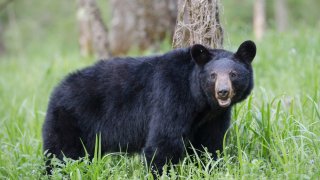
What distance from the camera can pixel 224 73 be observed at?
15.0ft

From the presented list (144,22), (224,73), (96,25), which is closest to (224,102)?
(224,73)

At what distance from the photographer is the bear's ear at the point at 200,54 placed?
4.65m

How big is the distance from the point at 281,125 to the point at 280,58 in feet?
12.7

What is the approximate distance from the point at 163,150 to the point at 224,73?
2.75ft

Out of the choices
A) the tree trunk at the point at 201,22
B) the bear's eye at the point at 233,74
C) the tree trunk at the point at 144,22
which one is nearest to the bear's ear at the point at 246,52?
the bear's eye at the point at 233,74

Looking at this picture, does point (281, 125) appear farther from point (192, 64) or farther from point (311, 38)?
point (311, 38)

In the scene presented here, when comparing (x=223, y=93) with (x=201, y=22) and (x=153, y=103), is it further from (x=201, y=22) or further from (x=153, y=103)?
(x=201, y=22)

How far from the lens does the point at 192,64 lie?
4941 millimetres

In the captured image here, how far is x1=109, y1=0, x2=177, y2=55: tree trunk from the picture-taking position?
1068cm

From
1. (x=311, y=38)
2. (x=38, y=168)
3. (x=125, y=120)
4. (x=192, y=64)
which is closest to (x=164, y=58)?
(x=192, y=64)

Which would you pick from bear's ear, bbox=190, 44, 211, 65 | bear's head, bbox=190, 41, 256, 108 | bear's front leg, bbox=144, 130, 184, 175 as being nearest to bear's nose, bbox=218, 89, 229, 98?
bear's head, bbox=190, 41, 256, 108

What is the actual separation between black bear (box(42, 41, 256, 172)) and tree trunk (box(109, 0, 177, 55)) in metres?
5.32

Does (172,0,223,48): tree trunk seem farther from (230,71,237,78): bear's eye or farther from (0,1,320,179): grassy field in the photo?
(230,71,237,78): bear's eye

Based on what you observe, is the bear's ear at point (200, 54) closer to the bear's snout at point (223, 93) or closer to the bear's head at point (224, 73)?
the bear's head at point (224, 73)
